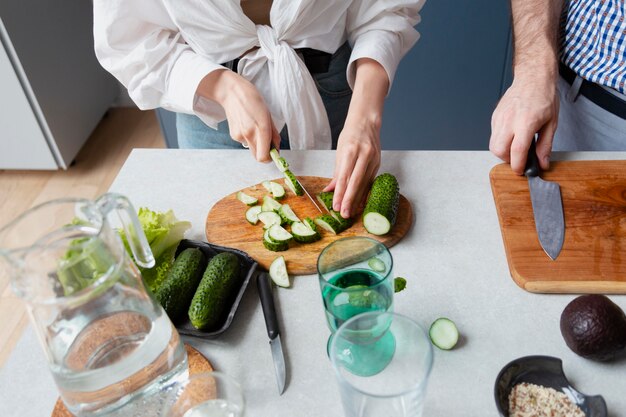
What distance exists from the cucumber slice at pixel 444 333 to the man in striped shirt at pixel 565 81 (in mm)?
445

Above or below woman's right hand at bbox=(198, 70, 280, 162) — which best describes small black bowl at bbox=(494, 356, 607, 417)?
below

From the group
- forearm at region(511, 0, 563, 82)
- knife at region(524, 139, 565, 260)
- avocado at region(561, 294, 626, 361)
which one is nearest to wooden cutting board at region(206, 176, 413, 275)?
knife at region(524, 139, 565, 260)

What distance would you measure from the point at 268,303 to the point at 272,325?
5 centimetres

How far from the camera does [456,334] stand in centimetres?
84

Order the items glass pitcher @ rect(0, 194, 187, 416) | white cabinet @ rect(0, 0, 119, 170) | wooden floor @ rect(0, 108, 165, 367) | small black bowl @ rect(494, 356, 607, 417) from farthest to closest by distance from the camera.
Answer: wooden floor @ rect(0, 108, 165, 367) < white cabinet @ rect(0, 0, 119, 170) < small black bowl @ rect(494, 356, 607, 417) < glass pitcher @ rect(0, 194, 187, 416)

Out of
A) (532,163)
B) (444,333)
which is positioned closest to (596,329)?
(444,333)

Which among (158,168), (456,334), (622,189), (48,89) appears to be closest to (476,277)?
(456,334)

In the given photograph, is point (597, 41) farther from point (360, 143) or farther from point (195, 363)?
point (195, 363)

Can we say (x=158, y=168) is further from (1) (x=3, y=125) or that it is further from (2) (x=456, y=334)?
(1) (x=3, y=125)

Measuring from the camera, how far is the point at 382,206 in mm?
1037

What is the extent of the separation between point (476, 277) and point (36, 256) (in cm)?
70

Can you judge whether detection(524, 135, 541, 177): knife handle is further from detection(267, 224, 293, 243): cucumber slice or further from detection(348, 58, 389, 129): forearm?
detection(267, 224, 293, 243): cucumber slice

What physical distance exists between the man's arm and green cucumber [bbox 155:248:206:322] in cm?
69

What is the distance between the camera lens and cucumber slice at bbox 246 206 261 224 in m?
1.10
